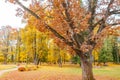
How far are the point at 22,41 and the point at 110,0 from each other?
46.4 meters

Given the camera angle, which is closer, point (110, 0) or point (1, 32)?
point (110, 0)

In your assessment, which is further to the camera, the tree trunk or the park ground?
the park ground

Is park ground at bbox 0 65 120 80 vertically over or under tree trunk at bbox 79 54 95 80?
under

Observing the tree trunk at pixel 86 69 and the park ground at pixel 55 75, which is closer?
the tree trunk at pixel 86 69

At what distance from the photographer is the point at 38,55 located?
56.0 meters

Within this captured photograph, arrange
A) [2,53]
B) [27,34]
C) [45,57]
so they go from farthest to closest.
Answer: [2,53] < [45,57] < [27,34]

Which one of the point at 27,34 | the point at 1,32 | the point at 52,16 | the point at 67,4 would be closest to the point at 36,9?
the point at 52,16

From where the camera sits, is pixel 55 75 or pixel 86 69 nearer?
pixel 86 69

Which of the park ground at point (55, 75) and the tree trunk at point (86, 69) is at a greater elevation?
the tree trunk at point (86, 69)

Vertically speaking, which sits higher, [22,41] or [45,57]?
[22,41]

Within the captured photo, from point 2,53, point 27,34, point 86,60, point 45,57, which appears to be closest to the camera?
point 86,60

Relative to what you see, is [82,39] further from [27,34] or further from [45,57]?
[45,57]

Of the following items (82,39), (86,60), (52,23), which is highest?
(52,23)

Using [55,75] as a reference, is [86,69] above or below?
above
